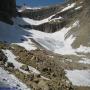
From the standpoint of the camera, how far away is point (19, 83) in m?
27.8

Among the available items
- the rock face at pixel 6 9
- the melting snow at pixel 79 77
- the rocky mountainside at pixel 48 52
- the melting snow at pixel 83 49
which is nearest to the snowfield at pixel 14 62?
the rocky mountainside at pixel 48 52

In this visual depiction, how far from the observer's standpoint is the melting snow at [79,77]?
37.9 m

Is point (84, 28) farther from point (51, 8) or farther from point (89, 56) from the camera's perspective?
point (51, 8)

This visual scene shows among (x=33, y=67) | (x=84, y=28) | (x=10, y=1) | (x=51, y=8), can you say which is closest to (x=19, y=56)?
(x=33, y=67)

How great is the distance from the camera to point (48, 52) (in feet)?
191

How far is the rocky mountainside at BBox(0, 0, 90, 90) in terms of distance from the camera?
30906 millimetres

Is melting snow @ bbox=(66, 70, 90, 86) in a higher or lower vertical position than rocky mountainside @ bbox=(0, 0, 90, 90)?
lower

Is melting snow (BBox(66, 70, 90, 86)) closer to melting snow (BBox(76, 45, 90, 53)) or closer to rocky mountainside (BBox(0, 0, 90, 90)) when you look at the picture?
rocky mountainside (BBox(0, 0, 90, 90))

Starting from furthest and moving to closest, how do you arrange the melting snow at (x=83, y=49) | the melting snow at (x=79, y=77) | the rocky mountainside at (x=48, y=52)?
the melting snow at (x=83, y=49) < the melting snow at (x=79, y=77) < the rocky mountainside at (x=48, y=52)

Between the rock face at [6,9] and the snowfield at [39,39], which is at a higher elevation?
the rock face at [6,9]

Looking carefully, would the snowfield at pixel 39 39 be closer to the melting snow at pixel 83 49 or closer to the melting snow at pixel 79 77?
the melting snow at pixel 83 49

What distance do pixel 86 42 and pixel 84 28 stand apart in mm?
10561

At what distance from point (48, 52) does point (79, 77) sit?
18.3 metres

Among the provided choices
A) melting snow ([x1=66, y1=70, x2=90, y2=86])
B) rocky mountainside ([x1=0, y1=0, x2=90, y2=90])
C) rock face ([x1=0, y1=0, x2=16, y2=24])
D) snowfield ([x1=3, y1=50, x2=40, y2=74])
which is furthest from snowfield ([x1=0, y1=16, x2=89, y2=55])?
snowfield ([x1=3, y1=50, x2=40, y2=74])
